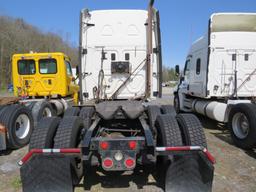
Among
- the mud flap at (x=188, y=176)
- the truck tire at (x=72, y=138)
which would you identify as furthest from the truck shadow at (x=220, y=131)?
the truck tire at (x=72, y=138)

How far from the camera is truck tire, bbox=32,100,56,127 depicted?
22.7ft

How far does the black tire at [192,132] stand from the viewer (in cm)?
322

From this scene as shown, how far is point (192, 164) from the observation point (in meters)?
3.17

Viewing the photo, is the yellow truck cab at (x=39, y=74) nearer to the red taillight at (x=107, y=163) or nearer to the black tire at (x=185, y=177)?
the red taillight at (x=107, y=163)

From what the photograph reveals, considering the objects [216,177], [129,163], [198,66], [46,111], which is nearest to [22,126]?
[46,111]

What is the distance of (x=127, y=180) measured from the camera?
12.5 ft

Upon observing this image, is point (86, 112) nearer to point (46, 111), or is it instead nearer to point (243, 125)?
point (46, 111)

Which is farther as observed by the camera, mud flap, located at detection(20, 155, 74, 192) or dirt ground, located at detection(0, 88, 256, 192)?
dirt ground, located at detection(0, 88, 256, 192)

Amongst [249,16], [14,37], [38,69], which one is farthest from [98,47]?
[14,37]

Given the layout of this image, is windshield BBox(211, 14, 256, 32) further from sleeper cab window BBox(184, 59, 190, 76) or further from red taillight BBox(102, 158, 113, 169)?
red taillight BBox(102, 158, 113, 169)

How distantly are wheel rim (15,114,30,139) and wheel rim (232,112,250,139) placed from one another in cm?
568

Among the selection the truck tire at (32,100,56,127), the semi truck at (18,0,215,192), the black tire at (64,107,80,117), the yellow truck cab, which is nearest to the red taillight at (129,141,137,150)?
the semi truck at (18,0,215,192)

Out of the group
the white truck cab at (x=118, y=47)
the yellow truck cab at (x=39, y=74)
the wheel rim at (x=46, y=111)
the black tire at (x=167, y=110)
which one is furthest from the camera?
the yellow truck cab at (x=39, y=74)

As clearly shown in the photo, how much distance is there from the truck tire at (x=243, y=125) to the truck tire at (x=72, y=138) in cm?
403
